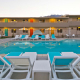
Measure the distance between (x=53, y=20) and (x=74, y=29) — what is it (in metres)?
6.53

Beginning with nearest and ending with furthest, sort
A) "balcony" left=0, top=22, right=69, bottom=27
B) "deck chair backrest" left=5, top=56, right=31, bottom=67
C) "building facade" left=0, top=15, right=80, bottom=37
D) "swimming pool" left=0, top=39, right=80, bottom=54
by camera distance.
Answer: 1. "deck chair backrest" left=5, top=56, right=31, bottom=67
2. "swimming pool" left=0, top=39, right=80, bottom=54
3. "balcony" left=0, top=22, right=69, bottom=27
4. "building facade" left=0, top=15, right=80, bottom=37

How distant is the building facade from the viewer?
22.7 metres

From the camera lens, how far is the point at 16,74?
300 centimetres

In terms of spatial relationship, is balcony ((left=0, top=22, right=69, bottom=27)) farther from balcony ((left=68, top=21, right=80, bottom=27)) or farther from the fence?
balcony ((left=68, top=21, right=80, bottom=27))

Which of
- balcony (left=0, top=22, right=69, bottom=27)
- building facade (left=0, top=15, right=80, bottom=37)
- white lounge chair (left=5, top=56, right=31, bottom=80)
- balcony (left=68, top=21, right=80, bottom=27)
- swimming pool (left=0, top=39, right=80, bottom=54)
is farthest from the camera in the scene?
balcony (left=68, top=21, right=80, bottom=27)

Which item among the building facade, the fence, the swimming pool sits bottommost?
the swimming pool

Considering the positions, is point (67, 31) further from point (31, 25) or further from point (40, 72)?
point (40, 72)

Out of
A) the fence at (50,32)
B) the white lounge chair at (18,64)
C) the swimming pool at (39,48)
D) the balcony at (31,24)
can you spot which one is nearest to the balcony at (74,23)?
the fence at (50,32)

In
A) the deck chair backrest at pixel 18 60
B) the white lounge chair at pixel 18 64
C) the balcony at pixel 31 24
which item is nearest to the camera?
the deck chair backrest at pixel 18 60

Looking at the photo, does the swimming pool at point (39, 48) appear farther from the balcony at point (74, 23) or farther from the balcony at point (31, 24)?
the balcony at point (74, 23)

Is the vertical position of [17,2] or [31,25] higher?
[17,2]

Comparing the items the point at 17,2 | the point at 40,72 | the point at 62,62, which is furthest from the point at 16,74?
the point at 17,2

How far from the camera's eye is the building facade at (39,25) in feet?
74.5

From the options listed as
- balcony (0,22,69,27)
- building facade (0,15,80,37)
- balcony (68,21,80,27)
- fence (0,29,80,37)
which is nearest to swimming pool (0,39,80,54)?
building facade (0,15,80,37)
